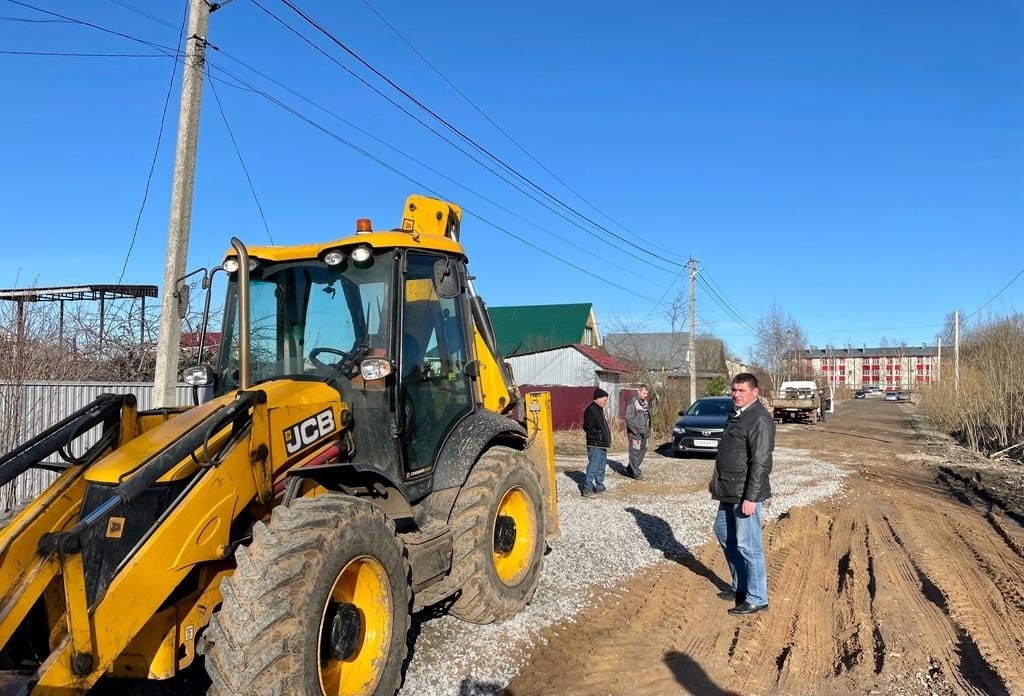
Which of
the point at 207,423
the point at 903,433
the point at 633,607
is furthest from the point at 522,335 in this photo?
the point at 207,423

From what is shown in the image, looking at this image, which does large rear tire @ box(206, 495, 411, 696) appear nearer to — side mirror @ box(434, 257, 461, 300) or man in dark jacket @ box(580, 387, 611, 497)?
side mirror @ box(434, 257, 461, 300)

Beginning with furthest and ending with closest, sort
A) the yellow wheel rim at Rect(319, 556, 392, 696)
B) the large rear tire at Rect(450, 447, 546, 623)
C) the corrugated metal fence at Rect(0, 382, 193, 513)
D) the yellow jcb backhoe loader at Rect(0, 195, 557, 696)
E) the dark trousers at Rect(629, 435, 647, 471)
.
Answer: the dark trousers at Rect(629, 435, 647, 471) < the corrugated metal fence at Rect(0, 382, 193, 513) < the large rear tire at Rect(450, 447, 546, 623) < the yellow wheel rim at Rect(319, 556, 392, 696) < the yellow jcb backhoe loader at Rect(0, 195, 557, 696)

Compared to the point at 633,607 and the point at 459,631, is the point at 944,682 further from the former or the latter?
the point at 459,631

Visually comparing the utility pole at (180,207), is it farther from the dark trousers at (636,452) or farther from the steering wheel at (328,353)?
the dark trousers at (636,452)

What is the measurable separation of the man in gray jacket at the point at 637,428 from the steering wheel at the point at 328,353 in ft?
32.0

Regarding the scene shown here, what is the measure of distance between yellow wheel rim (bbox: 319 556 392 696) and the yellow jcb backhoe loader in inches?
0.4

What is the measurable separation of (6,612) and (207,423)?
1098 millimetres

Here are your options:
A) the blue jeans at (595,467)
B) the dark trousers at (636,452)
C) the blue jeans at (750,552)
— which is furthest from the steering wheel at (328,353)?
the dark trousers at (636,452)

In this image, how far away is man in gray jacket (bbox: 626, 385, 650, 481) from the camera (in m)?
14.0

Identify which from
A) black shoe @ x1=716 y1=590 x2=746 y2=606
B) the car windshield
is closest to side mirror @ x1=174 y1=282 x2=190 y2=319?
black shoe @ x1=716 y1=590 x2=746 y2=606

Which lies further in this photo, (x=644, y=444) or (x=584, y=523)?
(x=644, y=444)

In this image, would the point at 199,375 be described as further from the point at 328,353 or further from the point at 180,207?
the point at 180,207

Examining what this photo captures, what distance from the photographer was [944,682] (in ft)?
15.0

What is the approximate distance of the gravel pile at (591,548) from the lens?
4816mm
